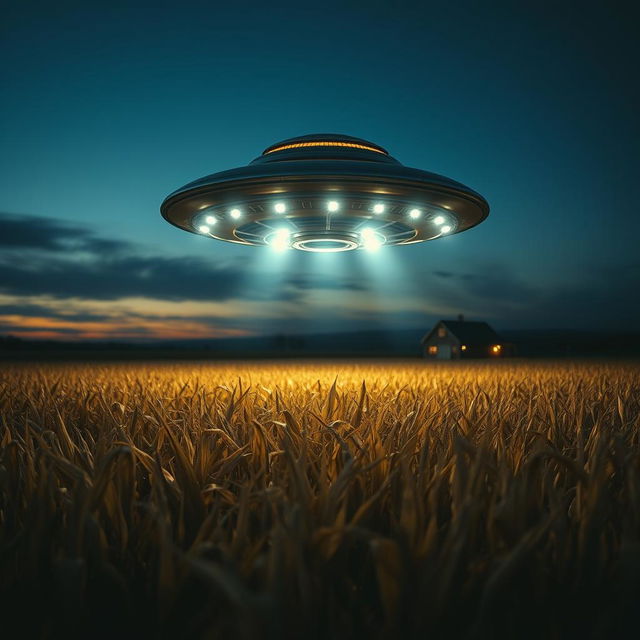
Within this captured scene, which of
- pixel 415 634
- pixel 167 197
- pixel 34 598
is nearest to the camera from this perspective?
pixel 415 634

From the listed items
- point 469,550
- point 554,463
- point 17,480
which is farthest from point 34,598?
point 554,463

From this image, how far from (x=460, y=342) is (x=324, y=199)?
38390mm

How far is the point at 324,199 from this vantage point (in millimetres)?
5281

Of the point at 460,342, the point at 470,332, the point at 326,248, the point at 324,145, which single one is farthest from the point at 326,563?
the point at 470,332

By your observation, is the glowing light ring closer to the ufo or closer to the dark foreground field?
the ufo

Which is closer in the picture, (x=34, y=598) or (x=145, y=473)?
(x=34, y=598)

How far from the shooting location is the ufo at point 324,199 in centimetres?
489

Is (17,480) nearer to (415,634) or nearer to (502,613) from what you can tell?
(415,634)

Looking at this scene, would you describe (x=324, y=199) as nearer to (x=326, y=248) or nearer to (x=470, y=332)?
(x=326, y=248)

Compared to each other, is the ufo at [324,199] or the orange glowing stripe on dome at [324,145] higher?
the orange glowing stripe on dome at [324,145]

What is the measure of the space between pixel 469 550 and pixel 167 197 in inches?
227

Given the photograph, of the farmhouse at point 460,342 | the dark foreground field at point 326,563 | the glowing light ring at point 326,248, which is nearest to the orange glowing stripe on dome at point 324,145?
the glowing light ring at point 326,248

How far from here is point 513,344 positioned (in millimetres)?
47844

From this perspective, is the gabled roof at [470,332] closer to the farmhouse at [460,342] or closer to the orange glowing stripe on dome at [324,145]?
the farmhouse at [460,342]
